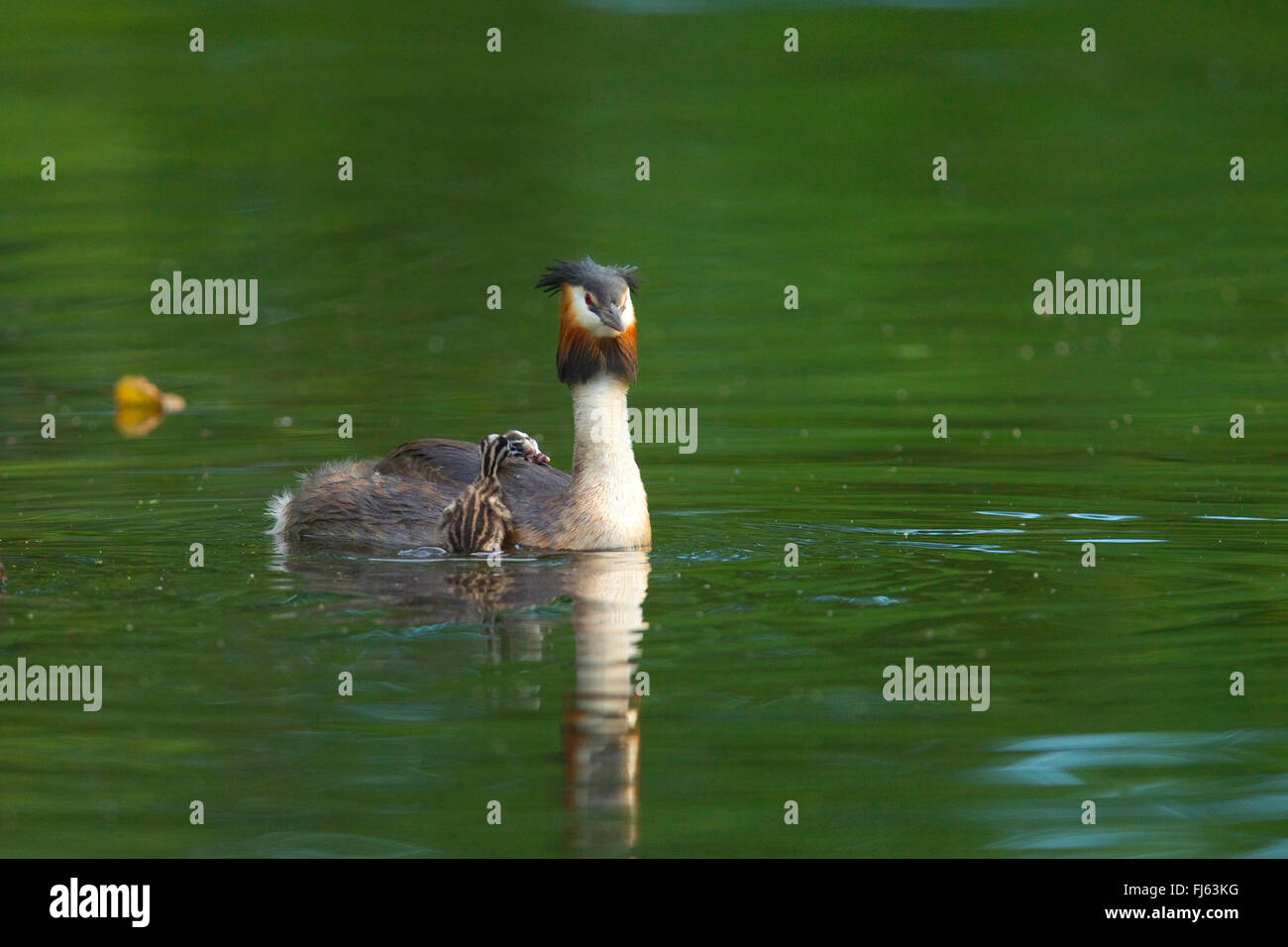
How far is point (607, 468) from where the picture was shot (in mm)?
12008

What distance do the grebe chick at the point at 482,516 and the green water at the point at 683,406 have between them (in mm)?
343

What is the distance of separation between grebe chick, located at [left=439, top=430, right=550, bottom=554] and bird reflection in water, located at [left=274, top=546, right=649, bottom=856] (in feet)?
0.53

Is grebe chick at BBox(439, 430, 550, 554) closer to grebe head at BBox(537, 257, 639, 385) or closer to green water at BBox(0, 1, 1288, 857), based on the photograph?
green water at BBox(0, 1, 1288, 857)

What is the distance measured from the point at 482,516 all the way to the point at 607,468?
0.77 metres

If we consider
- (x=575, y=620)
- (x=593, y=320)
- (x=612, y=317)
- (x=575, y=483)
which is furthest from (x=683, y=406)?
(x=575, y=620)

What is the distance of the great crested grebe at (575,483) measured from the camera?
11906 millimetres

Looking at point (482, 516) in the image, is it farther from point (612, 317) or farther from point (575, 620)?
point (575, 620)

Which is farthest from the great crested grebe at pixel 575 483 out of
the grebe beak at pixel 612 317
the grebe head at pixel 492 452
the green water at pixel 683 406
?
the green water at pixel 683 406

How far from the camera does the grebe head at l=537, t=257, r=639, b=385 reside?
38.7ft

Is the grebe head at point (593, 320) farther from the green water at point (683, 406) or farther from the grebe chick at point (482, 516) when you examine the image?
the green water at point (683, 406)

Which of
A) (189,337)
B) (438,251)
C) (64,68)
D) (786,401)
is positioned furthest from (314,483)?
(64,68)

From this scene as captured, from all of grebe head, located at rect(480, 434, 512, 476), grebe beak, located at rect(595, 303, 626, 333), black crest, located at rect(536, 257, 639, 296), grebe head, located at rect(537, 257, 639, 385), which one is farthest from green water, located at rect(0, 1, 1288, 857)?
black crest, located at rect(536, 257, 639, 296)

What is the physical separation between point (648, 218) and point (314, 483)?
460 inches

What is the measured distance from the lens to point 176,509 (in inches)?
525
